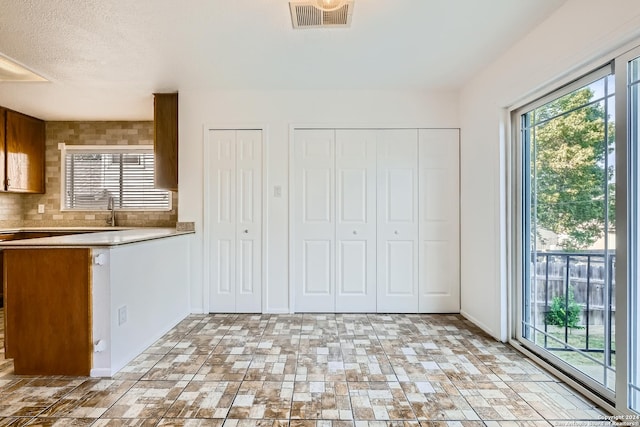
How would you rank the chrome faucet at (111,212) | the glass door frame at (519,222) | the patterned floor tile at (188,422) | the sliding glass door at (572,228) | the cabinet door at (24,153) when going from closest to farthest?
the patterned floor tile at (188,422) < the sliding glass door at (572,228) < the glass door frame at (519,222) < the cabinet door at (24,153) < the chrome faucet at (111,212)

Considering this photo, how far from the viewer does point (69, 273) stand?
91.1 inches

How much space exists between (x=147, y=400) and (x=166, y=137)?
8.93 feet

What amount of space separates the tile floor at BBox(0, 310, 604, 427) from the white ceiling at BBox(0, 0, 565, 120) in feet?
7.93

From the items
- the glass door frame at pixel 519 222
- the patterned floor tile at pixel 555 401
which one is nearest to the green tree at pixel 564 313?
the glass door frame at pixel 519 222

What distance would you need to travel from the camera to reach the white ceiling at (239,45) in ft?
7.35

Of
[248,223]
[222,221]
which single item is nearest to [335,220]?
[248,223]

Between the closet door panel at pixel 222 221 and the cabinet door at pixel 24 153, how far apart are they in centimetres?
262

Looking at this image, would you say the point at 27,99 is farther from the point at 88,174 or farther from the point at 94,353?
the point at 94,353

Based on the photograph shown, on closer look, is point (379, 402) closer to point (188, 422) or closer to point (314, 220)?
point (188, 422)

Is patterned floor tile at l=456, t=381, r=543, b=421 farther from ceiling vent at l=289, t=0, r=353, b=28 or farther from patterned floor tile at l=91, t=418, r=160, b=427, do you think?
ceiling vent at l=289, t=0, r=353, b=28

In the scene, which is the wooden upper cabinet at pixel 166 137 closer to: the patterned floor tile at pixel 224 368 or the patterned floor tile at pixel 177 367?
the patterned floor tile at pixel 177 367

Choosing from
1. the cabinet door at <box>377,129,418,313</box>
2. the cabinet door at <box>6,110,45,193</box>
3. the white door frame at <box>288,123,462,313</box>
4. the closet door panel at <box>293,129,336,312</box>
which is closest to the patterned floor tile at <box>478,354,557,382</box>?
the cabinet door at <box>377,129,418,313</box>

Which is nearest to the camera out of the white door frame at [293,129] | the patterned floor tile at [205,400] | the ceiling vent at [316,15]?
the patterned floor tile at [205,400]

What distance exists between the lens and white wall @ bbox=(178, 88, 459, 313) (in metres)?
3.79
